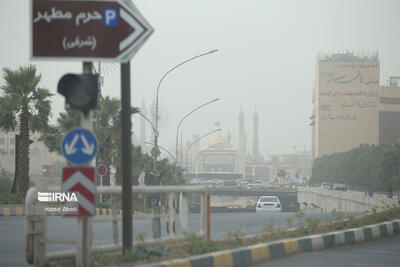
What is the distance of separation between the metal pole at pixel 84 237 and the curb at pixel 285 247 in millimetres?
717

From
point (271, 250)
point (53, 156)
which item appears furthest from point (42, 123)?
point (53, 156)

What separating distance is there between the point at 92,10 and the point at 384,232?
8.59m

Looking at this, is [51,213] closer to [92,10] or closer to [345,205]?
[92,10]

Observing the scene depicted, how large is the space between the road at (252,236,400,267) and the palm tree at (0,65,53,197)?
19.7m

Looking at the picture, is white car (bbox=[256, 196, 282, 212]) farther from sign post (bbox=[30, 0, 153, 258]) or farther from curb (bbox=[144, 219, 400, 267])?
sign post (bbox=[30, 0, 153, 258])

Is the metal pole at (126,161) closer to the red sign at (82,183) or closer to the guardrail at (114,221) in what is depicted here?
the guardrail at (114,221)

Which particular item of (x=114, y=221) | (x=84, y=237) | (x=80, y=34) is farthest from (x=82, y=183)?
(x=80, y=34)

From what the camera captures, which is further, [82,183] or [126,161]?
[126,161]

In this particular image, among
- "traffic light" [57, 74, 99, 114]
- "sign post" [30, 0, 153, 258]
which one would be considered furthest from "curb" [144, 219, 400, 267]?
"traffic light" [57, 74, 99, 114]

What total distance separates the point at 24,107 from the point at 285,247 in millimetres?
20971

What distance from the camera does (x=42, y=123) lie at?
3016 centimetres

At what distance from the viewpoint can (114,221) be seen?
29.3 ft

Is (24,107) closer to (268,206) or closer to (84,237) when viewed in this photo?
(268,206)

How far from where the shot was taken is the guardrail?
793 cm
